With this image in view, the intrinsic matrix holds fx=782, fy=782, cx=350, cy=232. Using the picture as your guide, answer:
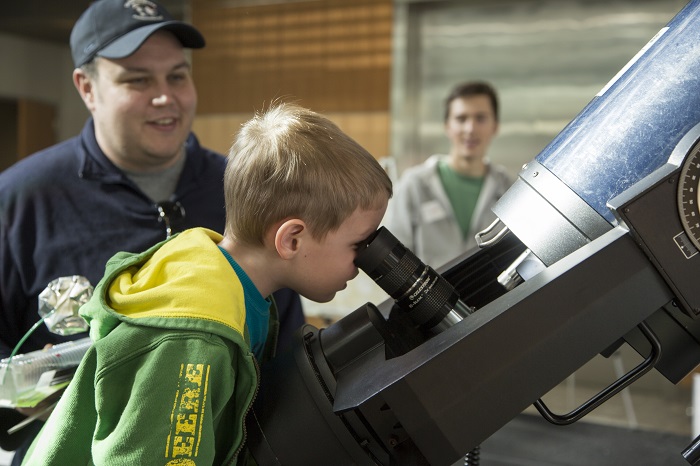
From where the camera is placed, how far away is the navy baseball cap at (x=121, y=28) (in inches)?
58.4

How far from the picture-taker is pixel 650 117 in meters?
0.83

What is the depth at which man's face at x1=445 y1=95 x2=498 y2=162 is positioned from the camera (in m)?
3.21

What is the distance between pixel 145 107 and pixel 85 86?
203 millimetres

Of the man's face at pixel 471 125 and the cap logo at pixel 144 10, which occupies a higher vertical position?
the cap logo at pixel 144 10

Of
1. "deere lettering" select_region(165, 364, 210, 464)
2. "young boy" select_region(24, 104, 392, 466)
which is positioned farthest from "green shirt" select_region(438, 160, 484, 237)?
"deere lettering" select_region(165, 364, 210, 464)

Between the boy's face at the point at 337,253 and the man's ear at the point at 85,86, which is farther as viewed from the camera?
the man's ear at the point at 85,86

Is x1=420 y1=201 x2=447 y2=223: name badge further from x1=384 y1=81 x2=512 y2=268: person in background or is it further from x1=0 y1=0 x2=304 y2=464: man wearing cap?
x1=0 y1=0 x2=304 y2=464: man wearing cap

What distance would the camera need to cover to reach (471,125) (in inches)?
126

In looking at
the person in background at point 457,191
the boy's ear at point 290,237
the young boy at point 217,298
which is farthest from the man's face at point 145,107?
the person in background at point 457,191

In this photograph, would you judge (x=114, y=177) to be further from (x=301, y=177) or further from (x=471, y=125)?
(x=471, y=125)

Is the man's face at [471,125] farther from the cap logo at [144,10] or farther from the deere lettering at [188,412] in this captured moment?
the deere lettering at [188,412]

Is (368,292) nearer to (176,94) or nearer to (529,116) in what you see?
(529,116)

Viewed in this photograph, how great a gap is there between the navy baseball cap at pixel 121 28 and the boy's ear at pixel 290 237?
0.69 metres

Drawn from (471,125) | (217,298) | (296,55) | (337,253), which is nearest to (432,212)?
(471,125)
